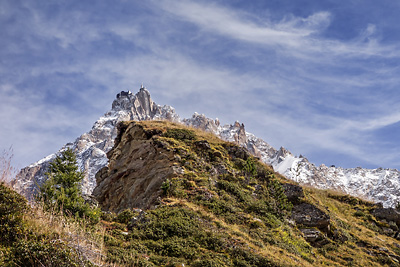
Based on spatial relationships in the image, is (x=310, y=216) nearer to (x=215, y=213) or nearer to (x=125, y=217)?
(x=215, y=213)

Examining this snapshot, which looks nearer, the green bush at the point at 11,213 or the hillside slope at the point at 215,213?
the green bush at the point at 11,213

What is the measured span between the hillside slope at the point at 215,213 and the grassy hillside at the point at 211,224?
0.07 metres

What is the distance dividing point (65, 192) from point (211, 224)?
8432 millimetres

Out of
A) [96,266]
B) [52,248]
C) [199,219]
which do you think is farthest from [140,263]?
[199,219]

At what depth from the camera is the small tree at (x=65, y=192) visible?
44.5 feet

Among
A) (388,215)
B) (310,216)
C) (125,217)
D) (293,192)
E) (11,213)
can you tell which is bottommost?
(11,213)

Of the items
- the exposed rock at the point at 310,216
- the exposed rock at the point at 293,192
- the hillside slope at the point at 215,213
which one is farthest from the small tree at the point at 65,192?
the exposed rock at the point at 293,192

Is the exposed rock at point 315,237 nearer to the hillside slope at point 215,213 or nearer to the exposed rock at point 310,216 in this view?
the hillside slope at point 215,213

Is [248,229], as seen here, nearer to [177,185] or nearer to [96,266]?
[177,185]

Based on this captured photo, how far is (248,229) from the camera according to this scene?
738 inches

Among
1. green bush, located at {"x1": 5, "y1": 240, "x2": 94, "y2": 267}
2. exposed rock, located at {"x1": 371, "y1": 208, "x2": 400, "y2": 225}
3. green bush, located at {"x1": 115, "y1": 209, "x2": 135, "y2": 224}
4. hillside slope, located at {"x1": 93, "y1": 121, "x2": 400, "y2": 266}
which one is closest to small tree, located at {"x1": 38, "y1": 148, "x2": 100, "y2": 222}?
green bush, located at {"x1": 115, "y1": 209, "x2": 135, "y2": 224}

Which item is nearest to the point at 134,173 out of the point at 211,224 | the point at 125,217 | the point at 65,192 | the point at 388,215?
the point at 125,217

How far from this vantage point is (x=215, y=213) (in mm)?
19641

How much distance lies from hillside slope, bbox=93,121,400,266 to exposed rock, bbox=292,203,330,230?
0.08 metres
